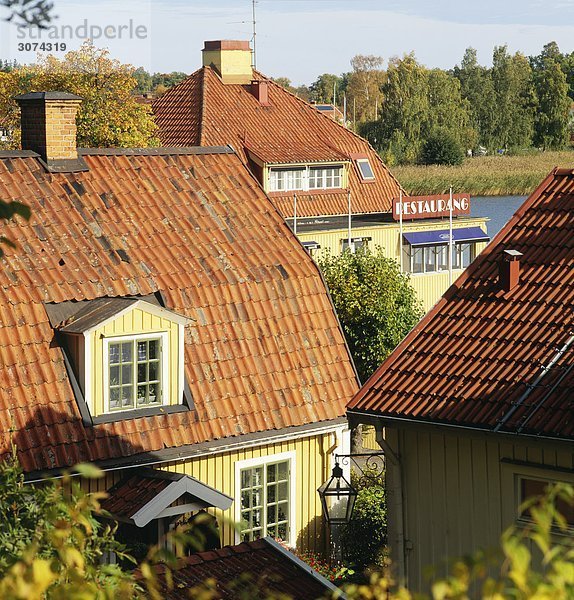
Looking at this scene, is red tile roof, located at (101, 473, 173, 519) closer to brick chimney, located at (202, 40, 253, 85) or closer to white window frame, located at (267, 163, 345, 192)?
white window frame, located at (267, 163, 345, 192)

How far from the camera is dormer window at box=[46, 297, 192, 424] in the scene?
46.8 feet

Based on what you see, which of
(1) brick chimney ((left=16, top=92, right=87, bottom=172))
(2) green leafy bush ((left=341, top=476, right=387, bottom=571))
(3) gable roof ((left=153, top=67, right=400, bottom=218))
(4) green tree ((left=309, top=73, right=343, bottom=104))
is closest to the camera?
(2) green leafy bush ((left=341, top=476, right=387, bottom=571))

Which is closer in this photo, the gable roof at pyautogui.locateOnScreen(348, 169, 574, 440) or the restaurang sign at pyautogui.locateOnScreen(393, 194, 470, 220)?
the gable roof at pyautogui.locateOnScreen(348, 169, 574, 440)

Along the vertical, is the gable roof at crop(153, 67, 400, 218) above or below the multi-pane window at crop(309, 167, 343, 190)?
above

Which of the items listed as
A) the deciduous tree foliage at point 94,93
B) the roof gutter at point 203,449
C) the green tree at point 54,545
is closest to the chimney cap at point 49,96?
the roof gutter at point 203,449

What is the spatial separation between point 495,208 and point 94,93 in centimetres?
3831

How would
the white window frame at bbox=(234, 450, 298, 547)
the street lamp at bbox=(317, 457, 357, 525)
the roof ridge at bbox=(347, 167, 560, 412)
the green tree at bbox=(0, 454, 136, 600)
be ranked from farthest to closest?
the white window frame at bbox=(234, 450, 298, 547), the street lamp at bbox=(317, 457, 357, 525), the roof ridge at bbox=(347, 167, 560, 412), the green tree at bbox=(0, 454, 136, 600)

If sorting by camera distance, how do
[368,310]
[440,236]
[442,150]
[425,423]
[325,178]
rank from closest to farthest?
[425,423] → [368,310] → [440,236] → [325,178] → [442,150]

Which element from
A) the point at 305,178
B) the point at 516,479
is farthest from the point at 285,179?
the point at 516,479

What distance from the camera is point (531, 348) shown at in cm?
1080

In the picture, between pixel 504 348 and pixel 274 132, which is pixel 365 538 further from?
pixel 274 132

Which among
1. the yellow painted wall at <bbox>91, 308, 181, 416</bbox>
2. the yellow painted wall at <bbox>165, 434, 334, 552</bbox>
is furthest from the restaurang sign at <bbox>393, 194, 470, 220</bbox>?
the yellow painted wall at <bbox>91, 308, 181, 416</bbox>

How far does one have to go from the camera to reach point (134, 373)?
584 inches

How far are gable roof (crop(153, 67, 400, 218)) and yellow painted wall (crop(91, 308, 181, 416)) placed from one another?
84.1ft
